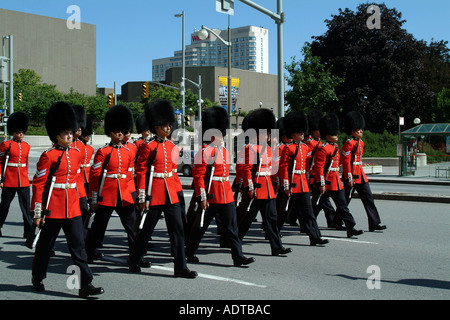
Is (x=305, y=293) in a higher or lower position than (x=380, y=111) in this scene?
lower

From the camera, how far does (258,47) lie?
7229 inches

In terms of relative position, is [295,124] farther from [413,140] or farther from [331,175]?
[413,140]

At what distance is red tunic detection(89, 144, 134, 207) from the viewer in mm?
7590

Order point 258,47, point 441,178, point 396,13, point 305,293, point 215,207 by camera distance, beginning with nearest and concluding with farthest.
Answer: point 305,293, point 215,207, point 441,178, point 396,13, point 258,47

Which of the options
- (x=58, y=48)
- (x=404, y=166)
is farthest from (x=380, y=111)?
(x=58, y=48)

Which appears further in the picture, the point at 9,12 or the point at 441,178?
the point at 9,12

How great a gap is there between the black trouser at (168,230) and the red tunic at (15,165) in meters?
3.62

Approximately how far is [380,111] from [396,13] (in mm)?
8736

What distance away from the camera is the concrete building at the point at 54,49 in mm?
88188

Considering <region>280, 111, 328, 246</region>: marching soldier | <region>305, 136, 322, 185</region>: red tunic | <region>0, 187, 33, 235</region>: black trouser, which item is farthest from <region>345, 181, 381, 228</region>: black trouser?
<region>0, 187, 33, 235</region>: black trouser

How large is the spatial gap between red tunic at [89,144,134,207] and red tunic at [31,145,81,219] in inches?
55.6

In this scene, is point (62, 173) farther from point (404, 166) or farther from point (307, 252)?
point (404, 166)

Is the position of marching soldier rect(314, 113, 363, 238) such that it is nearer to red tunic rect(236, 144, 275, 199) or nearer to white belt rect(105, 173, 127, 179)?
red tunic rect(236, 144, 275, 199)

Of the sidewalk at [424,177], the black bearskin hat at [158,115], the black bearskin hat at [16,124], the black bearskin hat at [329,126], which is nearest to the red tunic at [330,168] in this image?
the black bearskin hat at [329,126]
